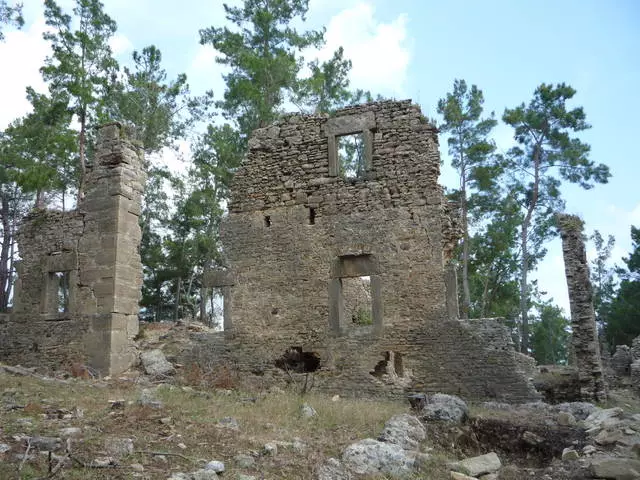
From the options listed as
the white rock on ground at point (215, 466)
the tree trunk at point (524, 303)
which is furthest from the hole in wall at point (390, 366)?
the tree trunk at point (524, 303)

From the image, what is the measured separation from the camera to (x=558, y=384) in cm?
1209

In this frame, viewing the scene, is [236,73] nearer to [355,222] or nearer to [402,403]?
[355,222]

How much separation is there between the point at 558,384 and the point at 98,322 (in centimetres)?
976

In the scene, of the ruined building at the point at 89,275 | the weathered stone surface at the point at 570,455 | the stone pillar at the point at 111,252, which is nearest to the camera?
the weathered stone surface at the point at 570,455

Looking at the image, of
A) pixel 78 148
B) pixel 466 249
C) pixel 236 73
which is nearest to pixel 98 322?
pixel 78 148

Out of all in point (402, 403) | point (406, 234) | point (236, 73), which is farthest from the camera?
point (236, 73)

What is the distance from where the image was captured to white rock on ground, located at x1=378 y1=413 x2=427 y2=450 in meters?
6.16

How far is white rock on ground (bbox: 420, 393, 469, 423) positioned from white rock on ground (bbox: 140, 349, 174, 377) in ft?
17.5

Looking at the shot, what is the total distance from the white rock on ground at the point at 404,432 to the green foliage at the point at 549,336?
3064cm

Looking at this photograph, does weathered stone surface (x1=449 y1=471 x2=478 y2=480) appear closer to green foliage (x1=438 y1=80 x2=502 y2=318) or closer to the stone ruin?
the stone ruin

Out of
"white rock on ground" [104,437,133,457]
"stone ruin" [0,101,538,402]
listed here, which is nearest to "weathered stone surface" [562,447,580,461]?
"stone ruin" [0,101,538,402]

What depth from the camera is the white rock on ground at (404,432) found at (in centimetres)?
616

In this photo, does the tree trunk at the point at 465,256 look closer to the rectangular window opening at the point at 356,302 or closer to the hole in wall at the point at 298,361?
the rectangular window opening at the point at 356,302

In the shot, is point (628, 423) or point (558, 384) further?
point (558, 384)
